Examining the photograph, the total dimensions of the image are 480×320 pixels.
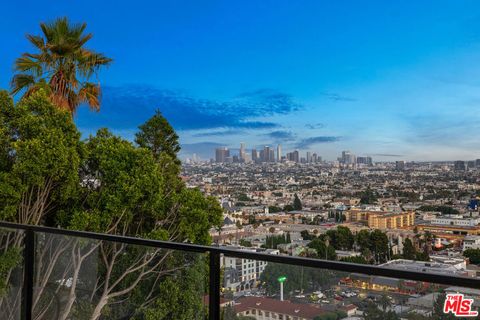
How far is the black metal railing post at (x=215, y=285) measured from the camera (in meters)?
1.96

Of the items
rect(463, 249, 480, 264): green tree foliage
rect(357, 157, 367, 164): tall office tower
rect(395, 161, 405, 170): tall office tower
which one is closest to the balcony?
rect(463, 249, 480, 264): green tree foliage

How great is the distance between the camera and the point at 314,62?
38719 millimetres

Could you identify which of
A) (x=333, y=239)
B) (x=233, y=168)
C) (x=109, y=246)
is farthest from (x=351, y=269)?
(x=233, y=168)

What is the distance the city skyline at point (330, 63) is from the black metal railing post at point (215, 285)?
29203mm

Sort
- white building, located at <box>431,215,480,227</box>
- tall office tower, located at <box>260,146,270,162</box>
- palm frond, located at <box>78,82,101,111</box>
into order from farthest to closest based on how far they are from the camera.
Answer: tall office tower, located at <box>260,146,270,162</box> → white building, located at <box>431,215,480,227</box> → palm frond, located at <box>78,82,101,111</box>

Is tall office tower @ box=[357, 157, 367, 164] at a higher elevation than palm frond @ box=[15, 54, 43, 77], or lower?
lower

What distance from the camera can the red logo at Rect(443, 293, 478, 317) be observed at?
1.38m

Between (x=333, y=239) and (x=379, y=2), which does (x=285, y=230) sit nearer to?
(x=333, y=239)

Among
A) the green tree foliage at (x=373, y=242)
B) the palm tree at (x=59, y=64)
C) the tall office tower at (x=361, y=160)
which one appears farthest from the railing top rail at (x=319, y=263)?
the tall office tower at (x=361, y=160)

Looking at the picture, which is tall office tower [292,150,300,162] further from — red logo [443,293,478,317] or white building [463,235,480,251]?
red logo [443,293,478,317]

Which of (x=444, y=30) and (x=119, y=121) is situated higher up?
(x=444, y=30)

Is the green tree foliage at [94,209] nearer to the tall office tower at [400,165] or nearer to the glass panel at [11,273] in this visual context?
the glass panel at [11,273]

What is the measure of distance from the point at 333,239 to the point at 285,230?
8.26 ft

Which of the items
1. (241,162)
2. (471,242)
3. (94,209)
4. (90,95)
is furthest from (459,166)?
(94,209)
